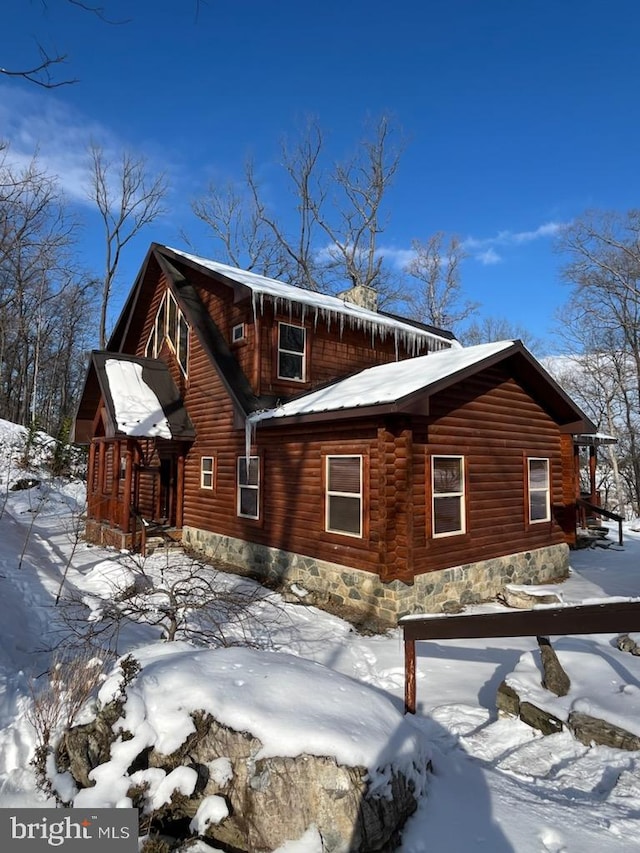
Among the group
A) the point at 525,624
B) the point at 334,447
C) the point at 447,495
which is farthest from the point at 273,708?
the point at 447,495

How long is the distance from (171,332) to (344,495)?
29.6 feet

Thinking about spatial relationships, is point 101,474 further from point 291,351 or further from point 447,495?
point 447,495

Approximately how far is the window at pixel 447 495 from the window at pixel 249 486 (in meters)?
4.08

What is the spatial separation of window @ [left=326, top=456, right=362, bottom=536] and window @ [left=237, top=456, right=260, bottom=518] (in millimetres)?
2406

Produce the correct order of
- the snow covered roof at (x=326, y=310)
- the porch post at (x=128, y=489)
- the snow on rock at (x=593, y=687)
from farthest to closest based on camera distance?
the porch post at (x=128, y=489)
the snow covered roof at (x=326, y=310)
the snow on rock at (x=593, y=687)

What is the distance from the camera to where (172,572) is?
34.6ft

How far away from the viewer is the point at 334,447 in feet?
30.0

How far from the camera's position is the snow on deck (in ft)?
41.9

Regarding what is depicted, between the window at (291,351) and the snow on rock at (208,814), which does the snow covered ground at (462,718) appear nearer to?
the snow on rock at (208,814)

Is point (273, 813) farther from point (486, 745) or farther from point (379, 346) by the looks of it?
point (379, 346)

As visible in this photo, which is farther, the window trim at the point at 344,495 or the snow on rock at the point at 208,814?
the window trim at the point at 344,495

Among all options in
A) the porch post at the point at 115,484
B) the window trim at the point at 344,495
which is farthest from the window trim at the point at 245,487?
the porch post at the point at 115,484

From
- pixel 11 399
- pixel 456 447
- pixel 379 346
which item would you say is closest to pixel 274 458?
pixel 456 447

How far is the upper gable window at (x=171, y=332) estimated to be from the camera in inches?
574
